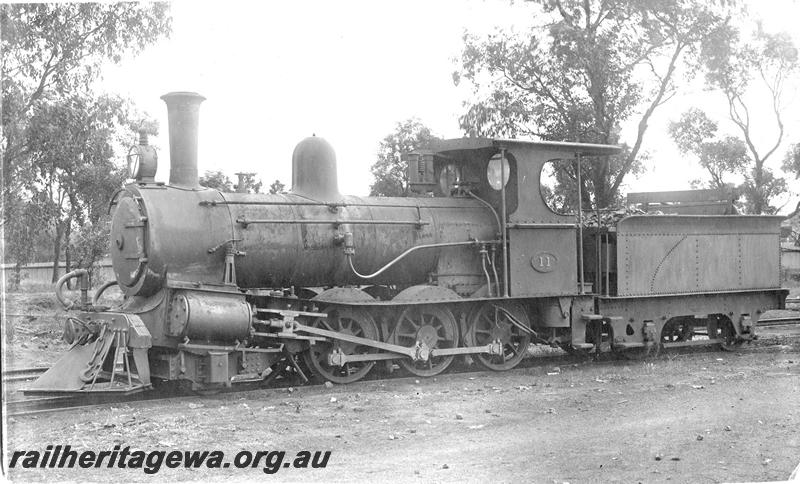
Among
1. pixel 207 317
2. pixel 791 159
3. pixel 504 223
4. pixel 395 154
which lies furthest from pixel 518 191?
pixel 395 154

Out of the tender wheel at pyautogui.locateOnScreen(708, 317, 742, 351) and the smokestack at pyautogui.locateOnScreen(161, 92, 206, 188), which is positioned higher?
the smokestack at pyautogui.locateOnScreen(161, 92, 206, 188)

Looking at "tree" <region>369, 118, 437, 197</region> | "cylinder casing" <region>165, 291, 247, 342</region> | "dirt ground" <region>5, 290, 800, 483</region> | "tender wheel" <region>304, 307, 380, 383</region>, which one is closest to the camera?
"dirt ground" <region>5, 290, 800, 483</region>

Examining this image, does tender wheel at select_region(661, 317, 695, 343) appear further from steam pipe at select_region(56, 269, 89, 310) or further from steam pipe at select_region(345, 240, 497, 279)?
steam pipe at select_region(56, 269, 89, 310)

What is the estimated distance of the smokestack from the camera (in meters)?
9.73

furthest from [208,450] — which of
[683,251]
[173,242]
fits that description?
[683,251]

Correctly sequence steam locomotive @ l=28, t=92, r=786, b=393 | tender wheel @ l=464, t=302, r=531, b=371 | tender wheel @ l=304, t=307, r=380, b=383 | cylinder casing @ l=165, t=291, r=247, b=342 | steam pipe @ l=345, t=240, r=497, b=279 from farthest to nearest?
tender wheel @ l=464, t=302, r=531, b=371 < steam pipe @ l=345, t=240, r=497, b=279 < tender wheel @ l=304, t=307, r=380, b=383 < steam locomotive @ l=28, t=92, r=786, b=393 < cylinder casing @ l=165, t=291, r=247, b=342

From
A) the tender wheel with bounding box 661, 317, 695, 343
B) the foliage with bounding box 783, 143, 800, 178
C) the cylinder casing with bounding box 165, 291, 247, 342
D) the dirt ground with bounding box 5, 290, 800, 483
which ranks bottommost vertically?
the dirt ground with bounding box 5, 290, 800, 483

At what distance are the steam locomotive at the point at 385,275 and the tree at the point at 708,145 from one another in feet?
37.5

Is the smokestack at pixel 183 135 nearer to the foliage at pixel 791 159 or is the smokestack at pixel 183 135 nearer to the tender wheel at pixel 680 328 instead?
the tender wheel at pixel 680 328

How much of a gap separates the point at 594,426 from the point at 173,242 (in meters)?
5.03

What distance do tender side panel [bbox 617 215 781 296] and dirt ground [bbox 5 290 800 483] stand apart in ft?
7.42

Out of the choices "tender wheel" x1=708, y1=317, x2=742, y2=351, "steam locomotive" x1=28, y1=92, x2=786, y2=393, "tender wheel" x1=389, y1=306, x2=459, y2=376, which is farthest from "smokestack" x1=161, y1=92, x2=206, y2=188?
"tender wheel" x1=708, y1=317, x2=742, y2=351

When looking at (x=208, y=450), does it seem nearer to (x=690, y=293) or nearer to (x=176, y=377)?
(x=176, y=377)

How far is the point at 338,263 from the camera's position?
35.0ft
